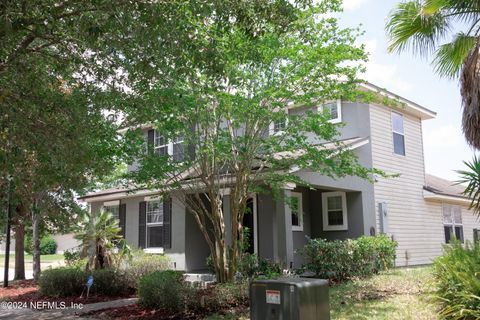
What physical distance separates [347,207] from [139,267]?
24.4 ft

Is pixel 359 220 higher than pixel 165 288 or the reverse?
higher

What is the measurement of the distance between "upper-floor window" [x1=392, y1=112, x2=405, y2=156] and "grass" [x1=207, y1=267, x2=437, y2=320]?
6.66 meters

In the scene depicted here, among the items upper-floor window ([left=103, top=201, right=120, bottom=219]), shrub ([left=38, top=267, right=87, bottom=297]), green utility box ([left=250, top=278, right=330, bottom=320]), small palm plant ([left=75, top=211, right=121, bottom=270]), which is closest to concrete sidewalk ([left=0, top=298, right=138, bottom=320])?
shrub ([left=38, top=267, right=87, bottom=297])

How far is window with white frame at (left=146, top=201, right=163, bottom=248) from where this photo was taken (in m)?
17.7

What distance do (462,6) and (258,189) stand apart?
613 centimetres

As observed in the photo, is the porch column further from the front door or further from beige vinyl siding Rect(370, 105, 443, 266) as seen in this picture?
beige vinyl siding Rect(370, 105, 443, 266)

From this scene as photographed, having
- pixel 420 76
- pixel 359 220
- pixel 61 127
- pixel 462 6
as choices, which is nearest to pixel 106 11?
pixel 61 127

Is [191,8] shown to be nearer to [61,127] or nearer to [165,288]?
[61,127]

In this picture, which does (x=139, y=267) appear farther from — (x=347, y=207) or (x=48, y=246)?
(x=48, y=246)

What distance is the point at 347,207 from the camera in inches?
651

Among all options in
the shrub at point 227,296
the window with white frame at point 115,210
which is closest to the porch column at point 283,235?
the shrub at point 227,296

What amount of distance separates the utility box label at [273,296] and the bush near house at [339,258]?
27.3 ft

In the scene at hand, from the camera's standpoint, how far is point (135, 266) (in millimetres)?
13781

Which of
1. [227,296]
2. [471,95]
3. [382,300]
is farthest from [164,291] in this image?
[471,95]
